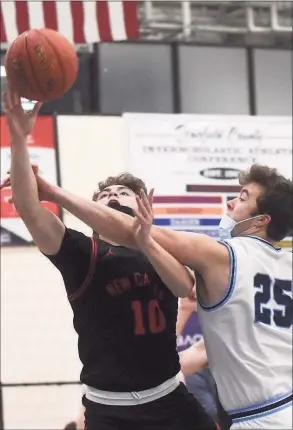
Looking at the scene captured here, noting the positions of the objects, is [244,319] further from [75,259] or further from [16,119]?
[16,119]

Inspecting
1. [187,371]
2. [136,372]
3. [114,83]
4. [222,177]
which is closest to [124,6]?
[114,83]

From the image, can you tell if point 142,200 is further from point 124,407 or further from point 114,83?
point 114,83

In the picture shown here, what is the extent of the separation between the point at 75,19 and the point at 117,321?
498cm

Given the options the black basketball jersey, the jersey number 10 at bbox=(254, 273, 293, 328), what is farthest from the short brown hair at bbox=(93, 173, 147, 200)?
the jersey number 10 at bbox=(254, 273, 293, 328)

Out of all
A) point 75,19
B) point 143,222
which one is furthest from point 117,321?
point 75,19

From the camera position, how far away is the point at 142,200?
287 cm

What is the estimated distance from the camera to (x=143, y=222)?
2.84 meters

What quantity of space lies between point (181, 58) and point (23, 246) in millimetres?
2742

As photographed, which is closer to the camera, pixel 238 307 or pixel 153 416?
pixel 238 307

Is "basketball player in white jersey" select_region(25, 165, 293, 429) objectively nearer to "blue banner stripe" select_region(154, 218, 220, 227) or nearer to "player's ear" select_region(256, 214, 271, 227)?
"player's ear" select_region(256, 214, 271, 227)

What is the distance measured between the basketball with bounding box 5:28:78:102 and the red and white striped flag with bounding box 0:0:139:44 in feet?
15.4

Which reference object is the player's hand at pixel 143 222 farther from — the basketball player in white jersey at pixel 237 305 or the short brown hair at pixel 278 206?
the short brown hair at pixel 278 206

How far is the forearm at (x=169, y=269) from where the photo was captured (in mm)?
2894

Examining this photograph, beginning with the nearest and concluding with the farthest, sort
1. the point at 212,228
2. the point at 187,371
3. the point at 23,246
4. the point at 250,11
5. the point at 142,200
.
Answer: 1. the point at 142,200
2. the point at 187,371
3. the point at 23,246
4. the point at 212,228
5. the point at 250,11
